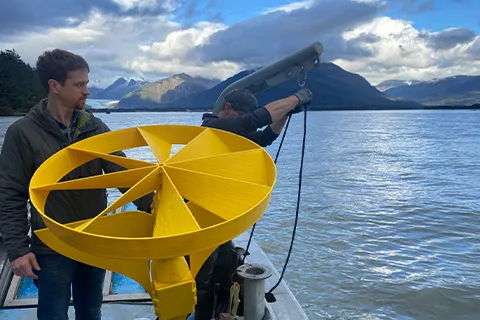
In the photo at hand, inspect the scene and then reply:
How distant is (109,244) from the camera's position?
165cm

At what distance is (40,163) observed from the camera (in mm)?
2479

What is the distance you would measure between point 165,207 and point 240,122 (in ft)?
5.52

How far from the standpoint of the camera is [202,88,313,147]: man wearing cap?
11.1ft

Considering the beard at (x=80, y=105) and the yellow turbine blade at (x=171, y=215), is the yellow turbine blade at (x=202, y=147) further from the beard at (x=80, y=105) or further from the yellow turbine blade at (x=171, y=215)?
the beard at (x=80, y=105)

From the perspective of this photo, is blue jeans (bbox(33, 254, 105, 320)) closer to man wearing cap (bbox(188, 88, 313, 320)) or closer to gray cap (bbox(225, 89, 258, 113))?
man wearing cap (bbox(188, 88, 313, 320))

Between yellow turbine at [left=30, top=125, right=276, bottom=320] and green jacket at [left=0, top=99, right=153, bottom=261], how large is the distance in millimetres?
229

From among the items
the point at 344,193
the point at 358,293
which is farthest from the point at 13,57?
the point at 358,293

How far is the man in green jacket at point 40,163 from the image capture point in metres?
2.43

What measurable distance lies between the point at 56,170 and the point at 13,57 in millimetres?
102629

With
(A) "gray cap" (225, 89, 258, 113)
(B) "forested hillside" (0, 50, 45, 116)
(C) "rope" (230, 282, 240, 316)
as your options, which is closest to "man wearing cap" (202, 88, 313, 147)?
(A) "gray cap" (225, 89, 258, 113)

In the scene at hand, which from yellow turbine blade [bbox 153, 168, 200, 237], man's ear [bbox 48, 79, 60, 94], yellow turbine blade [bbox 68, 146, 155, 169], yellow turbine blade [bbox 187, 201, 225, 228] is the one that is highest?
man's ear [bbox 48, 79, 60, 94]

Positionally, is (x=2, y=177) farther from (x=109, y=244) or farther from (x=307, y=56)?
(x=307, y=56)

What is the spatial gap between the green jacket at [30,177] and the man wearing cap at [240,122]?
120cm

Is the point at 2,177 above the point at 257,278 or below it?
above
